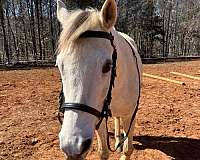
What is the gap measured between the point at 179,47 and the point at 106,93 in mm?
52674

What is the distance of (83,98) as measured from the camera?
78.2 inches

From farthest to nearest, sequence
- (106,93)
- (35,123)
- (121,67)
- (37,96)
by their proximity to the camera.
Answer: (37,96), (35,123), (121,67), (106,93)

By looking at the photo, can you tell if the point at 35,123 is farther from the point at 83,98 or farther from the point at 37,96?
the point at 83,98

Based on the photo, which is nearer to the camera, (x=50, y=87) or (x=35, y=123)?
(x=35, y=123)

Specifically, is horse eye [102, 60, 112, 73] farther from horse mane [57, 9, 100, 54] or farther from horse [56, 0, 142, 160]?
horse mane [57, 9, 100, 54]

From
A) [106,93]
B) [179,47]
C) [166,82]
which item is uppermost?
[106,93]

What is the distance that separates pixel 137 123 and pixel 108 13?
10.8 feet

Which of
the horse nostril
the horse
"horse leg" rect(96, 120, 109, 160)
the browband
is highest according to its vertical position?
the browband

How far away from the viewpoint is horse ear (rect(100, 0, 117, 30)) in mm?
2125

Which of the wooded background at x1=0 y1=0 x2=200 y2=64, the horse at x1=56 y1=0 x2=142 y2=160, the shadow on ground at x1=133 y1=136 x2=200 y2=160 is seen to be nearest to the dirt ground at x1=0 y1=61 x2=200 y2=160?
the shadow on ground at x1=133 y1=136 x2=200 y2=160

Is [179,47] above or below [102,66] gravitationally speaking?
below

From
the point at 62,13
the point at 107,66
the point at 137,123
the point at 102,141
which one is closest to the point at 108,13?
the point at 107,66

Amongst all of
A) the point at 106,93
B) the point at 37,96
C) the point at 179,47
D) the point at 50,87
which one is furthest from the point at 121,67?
the point at 179,47

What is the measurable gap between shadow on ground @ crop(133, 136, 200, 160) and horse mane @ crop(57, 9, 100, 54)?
2.50 meters
